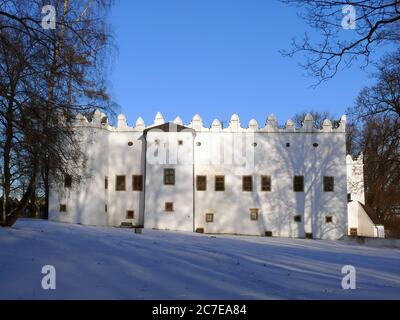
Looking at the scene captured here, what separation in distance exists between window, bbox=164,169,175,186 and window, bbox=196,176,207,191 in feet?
5.80

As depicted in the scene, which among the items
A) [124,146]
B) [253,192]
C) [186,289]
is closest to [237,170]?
[253,192]

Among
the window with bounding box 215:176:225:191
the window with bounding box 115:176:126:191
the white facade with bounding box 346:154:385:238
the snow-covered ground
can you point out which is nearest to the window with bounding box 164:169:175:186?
the window with bounding box 215:176:225:191

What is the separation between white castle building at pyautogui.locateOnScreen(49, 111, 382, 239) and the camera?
3000 centimetres

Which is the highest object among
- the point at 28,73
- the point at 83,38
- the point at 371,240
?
the point at 83,38

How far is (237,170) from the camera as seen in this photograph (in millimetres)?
30594

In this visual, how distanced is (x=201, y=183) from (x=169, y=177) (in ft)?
7.39

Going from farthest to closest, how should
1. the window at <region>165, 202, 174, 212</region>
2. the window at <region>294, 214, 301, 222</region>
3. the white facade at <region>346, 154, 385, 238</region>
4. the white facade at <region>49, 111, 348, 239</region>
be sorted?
the white facade at <region>346, 154, 385, 238</region> < the window at <region>294, 214, 301, 222</region> < the white facade at <region>49, 111, 348, 239</region> < the window at <region>165, 202, 174, 212</region>

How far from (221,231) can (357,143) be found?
70.4 feet

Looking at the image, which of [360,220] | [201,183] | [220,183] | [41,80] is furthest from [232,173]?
[41,80]

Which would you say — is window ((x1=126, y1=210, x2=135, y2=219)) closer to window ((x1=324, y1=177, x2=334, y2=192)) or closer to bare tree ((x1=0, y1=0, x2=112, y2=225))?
window ((x1=324, y1=177, x2=334, y2=192))

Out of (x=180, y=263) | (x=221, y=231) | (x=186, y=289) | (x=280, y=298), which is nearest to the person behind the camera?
(x=280, y=298)

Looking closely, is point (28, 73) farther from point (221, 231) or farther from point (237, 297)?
point (221, 231)

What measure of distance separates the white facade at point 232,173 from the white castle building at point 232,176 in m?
0.07

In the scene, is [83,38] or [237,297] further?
[83,38]
